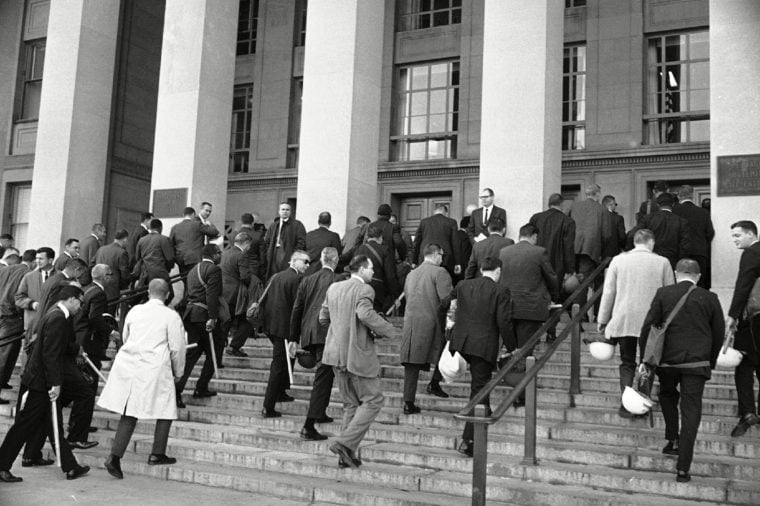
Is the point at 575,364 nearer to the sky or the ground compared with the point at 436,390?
nearer to the sky

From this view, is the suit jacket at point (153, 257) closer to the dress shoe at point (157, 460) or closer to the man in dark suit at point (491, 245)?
the dress shoe at point (157, 460)

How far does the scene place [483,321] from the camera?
25.5 ft

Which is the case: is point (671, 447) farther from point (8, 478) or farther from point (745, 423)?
point (8, 478)

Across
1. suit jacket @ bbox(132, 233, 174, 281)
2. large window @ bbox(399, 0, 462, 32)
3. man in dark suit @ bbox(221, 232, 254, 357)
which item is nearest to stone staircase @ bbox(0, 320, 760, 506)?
man in dark suit @ bbox(221, 232, 254, 357)

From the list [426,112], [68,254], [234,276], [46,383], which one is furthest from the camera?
[426,112]

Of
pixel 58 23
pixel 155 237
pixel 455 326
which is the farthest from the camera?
pixel 58 23

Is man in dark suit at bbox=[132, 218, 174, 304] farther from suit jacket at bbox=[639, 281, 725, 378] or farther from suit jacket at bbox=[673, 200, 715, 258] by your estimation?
suit jacket at bbox=[639, 281, 725, 378]

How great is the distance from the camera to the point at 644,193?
17406 mm

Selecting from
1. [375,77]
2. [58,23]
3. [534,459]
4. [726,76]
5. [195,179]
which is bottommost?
[534,459]

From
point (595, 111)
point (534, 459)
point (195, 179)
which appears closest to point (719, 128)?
point (534, 459)

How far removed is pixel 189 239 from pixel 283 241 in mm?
1827

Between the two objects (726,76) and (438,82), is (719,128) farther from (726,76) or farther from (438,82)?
(438,82)

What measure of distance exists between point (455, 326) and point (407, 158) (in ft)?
43.0

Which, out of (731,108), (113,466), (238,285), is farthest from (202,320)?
(731,108)
